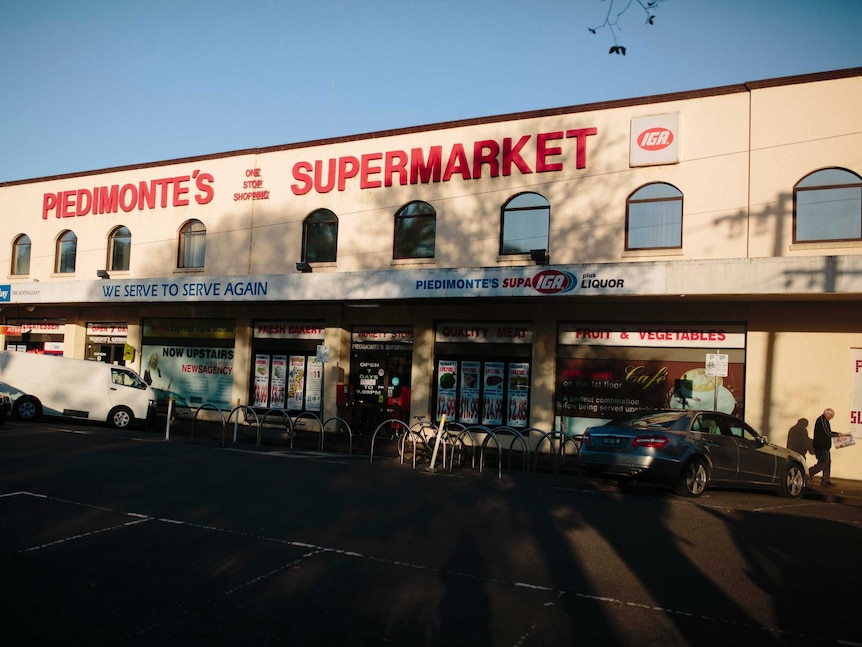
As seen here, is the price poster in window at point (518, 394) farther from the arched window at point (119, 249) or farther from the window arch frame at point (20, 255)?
the window arch frame at point (20, 255)

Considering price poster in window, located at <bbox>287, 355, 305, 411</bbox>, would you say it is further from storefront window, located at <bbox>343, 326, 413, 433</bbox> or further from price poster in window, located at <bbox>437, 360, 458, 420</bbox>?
price poster in window, located at <bbox>437, 360, 458, 420</bbox>

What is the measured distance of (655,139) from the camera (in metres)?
18.2

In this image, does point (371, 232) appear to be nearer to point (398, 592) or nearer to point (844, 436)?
point (844, 436)

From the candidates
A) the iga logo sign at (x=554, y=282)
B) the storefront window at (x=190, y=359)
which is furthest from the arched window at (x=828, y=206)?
the storefront window at (x=190, y=359)

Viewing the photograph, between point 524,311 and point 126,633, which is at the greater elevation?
point 524,311

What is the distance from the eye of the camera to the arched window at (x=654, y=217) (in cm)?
A: 1791

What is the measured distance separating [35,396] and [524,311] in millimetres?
12929

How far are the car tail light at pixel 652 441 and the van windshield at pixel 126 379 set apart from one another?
14.1 meters

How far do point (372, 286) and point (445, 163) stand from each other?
13.1 ft

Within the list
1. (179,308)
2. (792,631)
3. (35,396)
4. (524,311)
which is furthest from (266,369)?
(792,631)

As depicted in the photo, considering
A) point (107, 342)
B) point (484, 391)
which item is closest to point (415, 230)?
point (484, 391)

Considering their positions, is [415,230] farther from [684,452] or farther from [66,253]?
[66,253]

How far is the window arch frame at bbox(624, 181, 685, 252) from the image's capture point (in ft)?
58.6

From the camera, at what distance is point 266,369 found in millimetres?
23672
